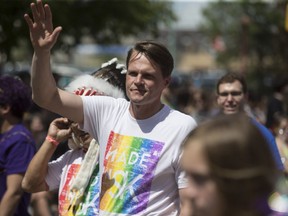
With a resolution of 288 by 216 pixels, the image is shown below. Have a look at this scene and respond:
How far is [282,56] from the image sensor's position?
101 ft

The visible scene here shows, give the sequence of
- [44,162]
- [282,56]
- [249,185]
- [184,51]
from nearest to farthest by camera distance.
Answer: [249,185], [44,162], [282,56], [184,51]

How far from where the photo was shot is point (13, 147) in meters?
5.03

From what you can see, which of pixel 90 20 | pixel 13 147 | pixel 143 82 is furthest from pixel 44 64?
→ pixel 90 20

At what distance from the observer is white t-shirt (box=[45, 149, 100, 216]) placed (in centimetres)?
416

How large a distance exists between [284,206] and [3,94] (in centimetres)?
344

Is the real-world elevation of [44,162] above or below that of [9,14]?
below

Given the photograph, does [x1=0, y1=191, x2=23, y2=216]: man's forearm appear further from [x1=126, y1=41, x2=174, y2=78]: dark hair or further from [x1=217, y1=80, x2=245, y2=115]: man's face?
[x1=217, y1=80, x2=245, y2=115]: man's face

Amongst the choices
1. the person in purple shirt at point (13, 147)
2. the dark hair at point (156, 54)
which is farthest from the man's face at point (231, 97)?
the dark hair at point (156, 54)

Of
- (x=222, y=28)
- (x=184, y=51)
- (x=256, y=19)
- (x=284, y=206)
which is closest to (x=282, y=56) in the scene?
(x=256, y=19)

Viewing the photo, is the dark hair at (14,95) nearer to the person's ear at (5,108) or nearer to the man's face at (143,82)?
the person's ear at (5,108)

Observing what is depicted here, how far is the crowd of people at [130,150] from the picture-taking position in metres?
1.91

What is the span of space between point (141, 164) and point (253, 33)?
3207 centimetres

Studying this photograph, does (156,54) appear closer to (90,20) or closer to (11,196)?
(11,196)

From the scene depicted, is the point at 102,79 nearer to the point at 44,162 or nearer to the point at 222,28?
the point at 44,162
